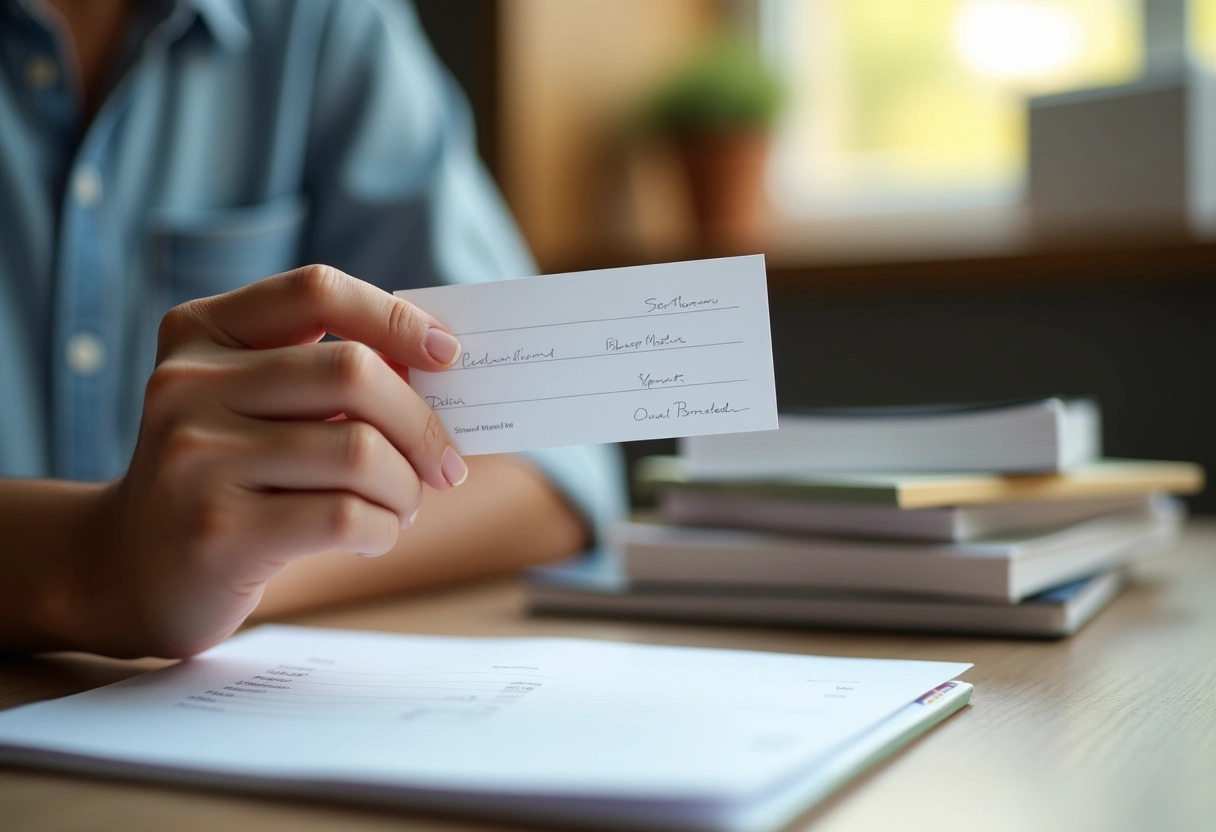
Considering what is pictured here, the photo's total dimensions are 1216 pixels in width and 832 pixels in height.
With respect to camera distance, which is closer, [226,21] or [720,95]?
[226,21]

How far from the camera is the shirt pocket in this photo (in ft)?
3.33

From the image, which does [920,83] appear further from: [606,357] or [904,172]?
[606,357]

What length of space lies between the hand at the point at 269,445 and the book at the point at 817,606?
228 millimetres

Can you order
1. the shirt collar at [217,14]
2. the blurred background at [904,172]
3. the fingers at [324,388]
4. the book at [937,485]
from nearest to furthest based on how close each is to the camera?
the fingers at [324,388], the book at [937,485], the shirt collar at [217,14], the blurred background at [904,172]

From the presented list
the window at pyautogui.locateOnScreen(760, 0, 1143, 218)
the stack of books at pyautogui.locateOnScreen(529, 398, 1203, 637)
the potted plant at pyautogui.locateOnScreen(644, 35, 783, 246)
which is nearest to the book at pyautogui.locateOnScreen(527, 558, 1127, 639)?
the stack of books at pyautogui.locateOnScreen(529, 398, 1203, 637)

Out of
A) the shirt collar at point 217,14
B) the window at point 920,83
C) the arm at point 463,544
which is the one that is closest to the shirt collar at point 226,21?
the shirt collar at point 217,14

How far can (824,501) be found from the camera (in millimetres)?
655

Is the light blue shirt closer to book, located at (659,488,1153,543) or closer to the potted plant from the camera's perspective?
book, located at (659,488,1153,543)

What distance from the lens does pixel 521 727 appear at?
1.30 feet

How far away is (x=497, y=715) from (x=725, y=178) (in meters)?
1.38

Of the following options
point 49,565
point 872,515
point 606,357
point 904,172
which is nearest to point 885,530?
point 872,515

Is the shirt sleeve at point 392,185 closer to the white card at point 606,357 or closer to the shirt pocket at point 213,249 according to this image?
the shirt pocket at point 213,249

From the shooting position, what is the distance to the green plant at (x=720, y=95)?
5.42 ft

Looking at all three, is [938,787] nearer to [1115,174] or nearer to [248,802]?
[248,802]
